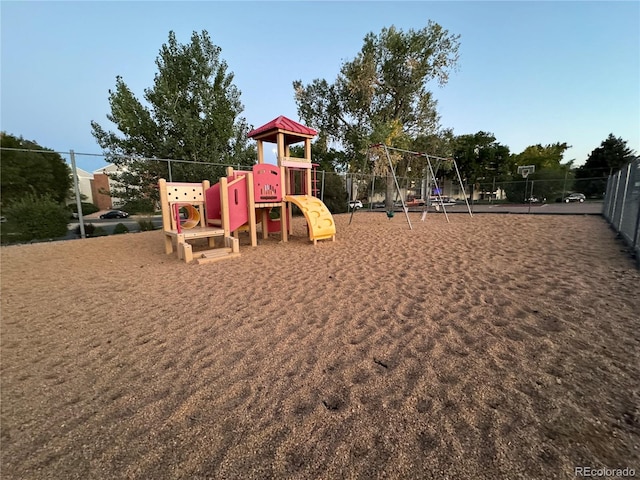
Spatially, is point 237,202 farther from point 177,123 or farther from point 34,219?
Result: point 177,123

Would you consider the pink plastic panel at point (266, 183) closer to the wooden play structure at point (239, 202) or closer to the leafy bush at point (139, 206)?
the wooden play structure at point (239, 202)

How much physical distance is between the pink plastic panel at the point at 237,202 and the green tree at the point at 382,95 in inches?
481

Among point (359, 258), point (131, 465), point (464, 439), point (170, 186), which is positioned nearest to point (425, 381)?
point (464, 439)

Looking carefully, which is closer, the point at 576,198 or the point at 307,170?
the point at 307,170

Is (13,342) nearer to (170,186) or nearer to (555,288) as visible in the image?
(170,186)

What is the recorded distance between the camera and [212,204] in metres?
6.81

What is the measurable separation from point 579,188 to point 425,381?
30.7 metres

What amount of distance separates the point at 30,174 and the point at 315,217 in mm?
16354

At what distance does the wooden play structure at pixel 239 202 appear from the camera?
580 centimetres

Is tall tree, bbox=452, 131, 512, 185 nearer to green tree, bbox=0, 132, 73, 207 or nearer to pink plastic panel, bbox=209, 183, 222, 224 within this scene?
pink plastic panel, bbox=209, 183, 222, 224

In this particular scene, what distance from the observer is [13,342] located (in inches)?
104

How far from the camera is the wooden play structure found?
580 cm

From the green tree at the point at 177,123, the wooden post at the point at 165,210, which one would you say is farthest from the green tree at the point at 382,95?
the wooden post at the point at 165,210

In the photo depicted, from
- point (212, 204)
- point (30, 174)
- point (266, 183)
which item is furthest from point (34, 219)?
point (30, 174)
